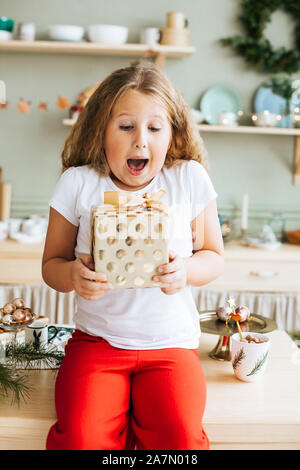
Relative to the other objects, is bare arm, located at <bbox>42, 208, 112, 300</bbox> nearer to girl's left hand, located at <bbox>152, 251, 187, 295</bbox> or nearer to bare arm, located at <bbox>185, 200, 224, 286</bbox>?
girl's left hand, located at <bbox>152, 251, 187, 295</bbox>

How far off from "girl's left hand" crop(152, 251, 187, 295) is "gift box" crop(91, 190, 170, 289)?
1cm

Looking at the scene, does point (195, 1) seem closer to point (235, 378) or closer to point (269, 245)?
point (269, 245)

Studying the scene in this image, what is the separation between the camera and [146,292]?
1.27 metres

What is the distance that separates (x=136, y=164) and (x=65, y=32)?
6.58 feet

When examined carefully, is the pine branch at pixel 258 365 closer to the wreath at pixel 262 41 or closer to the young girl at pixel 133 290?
the young girl at pixel 133 290

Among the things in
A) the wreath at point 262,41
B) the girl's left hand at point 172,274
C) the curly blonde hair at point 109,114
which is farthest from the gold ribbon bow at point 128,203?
the wreath at point 262,41

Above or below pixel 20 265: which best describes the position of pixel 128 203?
above

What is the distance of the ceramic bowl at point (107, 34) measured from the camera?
9.63 ft

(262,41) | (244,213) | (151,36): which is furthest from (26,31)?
(244,213)

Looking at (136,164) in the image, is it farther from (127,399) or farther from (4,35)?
(4,35)

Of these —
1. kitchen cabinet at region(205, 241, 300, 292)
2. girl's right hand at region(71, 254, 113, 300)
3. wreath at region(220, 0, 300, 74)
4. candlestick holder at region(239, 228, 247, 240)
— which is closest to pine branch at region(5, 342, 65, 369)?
girl's right hand at region(71, 254, 113, 300)

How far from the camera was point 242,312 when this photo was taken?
1523mm
